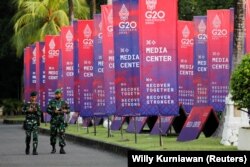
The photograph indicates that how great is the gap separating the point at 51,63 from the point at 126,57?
20.6m

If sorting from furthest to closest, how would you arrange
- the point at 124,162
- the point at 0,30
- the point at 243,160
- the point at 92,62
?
the point at 0,30
the point at 92,62
the point at 124,162
the point at 243,160

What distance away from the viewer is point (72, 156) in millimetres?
28219

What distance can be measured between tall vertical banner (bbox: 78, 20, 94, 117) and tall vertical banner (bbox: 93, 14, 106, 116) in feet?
5.45

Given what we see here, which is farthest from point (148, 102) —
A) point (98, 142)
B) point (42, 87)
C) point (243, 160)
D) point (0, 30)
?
point (0, 30)

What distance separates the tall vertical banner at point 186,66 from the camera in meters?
34.4

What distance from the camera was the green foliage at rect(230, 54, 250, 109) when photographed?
915 inches

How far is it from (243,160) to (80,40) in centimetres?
2546

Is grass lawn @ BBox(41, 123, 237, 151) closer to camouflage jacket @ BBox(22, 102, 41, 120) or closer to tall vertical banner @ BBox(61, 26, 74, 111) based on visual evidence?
camouflage jacket @ BBox(22, 102, 41, 120)

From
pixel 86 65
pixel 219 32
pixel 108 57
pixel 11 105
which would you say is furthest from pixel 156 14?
pixel 11 105

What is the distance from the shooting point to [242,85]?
2336 cm

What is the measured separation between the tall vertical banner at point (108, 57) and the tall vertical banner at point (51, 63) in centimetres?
1555

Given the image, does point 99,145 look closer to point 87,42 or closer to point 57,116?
Result: point 57,116

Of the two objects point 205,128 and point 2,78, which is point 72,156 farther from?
point 2,78

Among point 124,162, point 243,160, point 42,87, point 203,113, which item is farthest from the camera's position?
point 42,87
